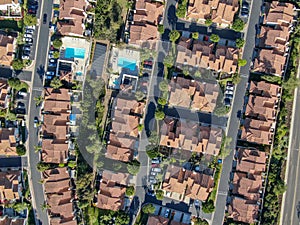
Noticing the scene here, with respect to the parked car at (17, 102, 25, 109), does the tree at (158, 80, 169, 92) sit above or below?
above

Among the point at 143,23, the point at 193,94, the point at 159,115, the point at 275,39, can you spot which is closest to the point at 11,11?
the point at 143,23

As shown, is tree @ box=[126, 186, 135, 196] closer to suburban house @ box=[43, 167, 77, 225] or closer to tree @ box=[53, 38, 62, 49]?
suburban house @ box=[43, 167, 77, 225]

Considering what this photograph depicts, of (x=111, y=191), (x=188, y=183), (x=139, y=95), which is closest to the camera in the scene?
(x=111, y=191)

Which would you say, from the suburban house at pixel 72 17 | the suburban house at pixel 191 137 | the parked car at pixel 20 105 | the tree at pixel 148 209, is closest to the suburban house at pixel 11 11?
the suburban house at pixel 72 17

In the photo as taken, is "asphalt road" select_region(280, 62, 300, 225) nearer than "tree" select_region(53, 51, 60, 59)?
No

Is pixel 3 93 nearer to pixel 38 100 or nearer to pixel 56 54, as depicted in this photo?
pixel 38 100

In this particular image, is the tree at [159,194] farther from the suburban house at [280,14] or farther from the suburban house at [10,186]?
the suburban house at [280,14]

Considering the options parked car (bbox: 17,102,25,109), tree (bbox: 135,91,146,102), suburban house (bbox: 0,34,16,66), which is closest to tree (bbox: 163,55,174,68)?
tree (bbox: 135,91,146,102)
